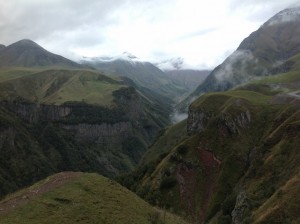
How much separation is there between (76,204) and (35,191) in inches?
320

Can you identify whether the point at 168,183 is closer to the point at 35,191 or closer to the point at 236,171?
the point at 236,171

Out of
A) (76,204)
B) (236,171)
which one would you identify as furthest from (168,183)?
(76,204)

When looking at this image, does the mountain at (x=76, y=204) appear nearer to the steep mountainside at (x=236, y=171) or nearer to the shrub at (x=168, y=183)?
the steep mountainside at (x=236, y=171)

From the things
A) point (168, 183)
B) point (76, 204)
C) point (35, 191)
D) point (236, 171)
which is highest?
point (35, 191)

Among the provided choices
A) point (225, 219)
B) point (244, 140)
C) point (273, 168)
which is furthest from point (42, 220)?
point (244, 140)

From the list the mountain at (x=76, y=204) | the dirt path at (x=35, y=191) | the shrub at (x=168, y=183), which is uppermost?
the dirt path at (x=35, y=191)

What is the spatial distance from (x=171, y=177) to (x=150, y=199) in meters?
13.8

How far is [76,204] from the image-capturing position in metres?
67.5

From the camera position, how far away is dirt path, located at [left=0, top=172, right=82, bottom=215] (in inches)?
2569

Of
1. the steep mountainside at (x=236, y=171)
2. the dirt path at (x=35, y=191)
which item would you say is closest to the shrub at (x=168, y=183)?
the steep mountainside at (x=236, y=171)

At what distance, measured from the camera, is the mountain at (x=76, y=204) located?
204 feet

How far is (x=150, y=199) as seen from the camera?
604 feet

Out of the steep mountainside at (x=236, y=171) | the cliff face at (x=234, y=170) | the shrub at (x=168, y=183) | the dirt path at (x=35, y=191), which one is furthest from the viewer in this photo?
the shrub at (x=168, y=183)

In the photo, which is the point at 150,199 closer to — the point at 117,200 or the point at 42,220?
the point at 117,200
